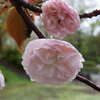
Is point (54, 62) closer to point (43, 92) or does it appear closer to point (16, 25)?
point (16, 25)

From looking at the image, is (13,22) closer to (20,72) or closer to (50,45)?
(50,45)

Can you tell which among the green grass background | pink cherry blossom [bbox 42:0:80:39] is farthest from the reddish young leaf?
the green grass background

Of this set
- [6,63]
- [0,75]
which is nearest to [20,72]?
[6,63]

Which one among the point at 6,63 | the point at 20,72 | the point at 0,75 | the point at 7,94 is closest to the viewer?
the point at 0,75

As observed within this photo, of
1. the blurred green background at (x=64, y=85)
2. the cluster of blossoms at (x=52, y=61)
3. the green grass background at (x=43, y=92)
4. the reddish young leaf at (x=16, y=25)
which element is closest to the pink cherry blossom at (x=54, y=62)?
the cluster of blossoms at (x=52, y=61)

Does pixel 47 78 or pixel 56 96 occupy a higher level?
pixel 47 78

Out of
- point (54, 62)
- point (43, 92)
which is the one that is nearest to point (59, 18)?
point (54, 62)
